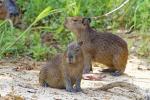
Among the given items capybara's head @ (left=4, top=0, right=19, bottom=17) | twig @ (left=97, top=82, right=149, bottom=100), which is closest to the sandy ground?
twig @ (left=97, top=82, right=149, bottom=100)

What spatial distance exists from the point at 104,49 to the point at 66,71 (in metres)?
2.19

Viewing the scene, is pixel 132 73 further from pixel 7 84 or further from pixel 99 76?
pixel 7 84

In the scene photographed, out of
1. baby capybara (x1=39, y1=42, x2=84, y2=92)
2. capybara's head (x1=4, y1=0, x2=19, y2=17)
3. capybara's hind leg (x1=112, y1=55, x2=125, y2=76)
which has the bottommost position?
capybara's hind leg (x1=112, y1=55, x2=125, y2=76)

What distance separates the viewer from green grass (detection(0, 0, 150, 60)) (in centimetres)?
926

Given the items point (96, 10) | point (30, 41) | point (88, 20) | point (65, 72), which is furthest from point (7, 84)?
point (96, 10)

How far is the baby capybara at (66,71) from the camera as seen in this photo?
684 cm

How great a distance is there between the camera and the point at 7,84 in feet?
21.8

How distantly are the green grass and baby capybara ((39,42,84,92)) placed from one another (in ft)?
5.60

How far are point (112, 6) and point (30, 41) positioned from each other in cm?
209

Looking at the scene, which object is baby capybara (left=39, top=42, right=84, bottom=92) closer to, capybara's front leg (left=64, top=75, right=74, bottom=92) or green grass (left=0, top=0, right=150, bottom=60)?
capybara's front leg (left=64, top=75, right=74, bottom=92)

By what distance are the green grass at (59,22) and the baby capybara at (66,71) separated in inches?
67.2

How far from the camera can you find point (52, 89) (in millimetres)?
6895

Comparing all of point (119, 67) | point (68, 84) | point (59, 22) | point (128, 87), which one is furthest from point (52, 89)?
point (59, 22)

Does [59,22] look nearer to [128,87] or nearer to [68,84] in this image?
[128,87]
